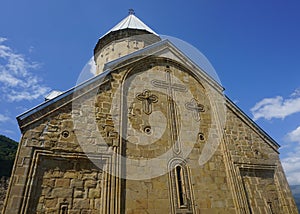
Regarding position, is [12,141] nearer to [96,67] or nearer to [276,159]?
[96,67]

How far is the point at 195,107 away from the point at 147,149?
304 cm

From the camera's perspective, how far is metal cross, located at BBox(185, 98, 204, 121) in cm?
847

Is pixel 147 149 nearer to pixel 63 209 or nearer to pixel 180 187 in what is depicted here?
pixel 180 187

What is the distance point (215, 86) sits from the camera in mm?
9578

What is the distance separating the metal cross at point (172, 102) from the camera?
24.5 ft

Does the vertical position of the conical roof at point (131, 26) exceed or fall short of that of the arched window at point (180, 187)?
it exceeds it

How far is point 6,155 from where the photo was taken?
27.3 metres

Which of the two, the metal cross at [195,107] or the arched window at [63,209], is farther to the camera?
the metal cross at [195,107]

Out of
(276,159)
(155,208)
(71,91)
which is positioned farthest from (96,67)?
(276,159)

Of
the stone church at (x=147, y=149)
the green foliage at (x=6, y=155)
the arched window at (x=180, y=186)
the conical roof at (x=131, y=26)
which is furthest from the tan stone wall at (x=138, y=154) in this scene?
the green foliage at (x=6, y=155)

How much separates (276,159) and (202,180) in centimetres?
398

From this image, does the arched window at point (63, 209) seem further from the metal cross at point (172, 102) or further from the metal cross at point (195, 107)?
the metal cross at point (195, 107)

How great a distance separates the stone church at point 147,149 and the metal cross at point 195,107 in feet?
0.16

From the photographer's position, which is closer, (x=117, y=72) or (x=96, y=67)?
(x=117, y=72)
